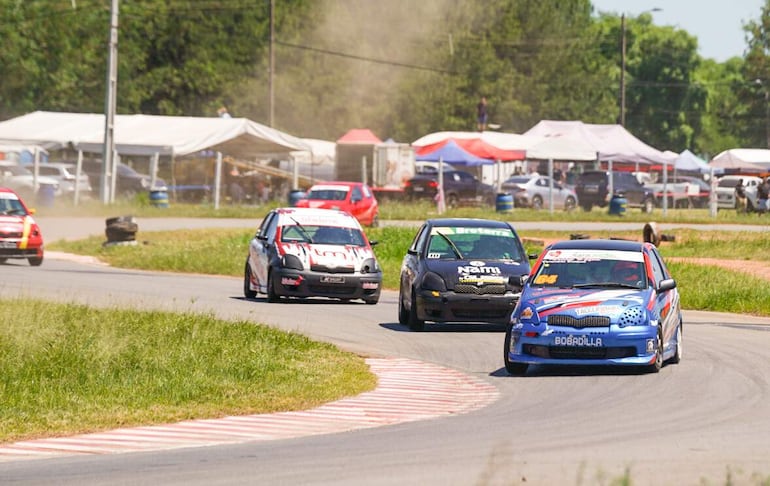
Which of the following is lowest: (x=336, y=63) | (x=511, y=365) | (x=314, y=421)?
(x=314, y=421)

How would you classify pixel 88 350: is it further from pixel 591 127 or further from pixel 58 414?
pixel 591 127

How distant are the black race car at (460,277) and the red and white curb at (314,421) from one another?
4.37 meters

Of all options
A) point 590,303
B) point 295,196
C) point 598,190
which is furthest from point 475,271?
point 598,190

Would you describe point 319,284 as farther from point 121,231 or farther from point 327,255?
point 121,231

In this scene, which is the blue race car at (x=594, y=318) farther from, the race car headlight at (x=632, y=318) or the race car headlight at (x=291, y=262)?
the race car headlight at (x=291, y=262)

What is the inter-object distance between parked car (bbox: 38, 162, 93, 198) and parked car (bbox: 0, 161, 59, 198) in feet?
1.85

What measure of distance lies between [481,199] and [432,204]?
3.86 meters

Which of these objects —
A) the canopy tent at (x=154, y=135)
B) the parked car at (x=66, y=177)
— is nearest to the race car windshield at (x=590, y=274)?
the canopy tent at (x=154, y=135)

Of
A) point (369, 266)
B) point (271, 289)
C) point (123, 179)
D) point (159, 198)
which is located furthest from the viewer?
point (123, 179)

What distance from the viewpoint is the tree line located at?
3642 inches

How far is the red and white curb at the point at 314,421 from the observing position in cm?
1198

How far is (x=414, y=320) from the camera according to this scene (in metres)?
22.0

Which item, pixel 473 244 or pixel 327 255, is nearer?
pixel 473 244

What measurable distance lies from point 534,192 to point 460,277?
4510cm
